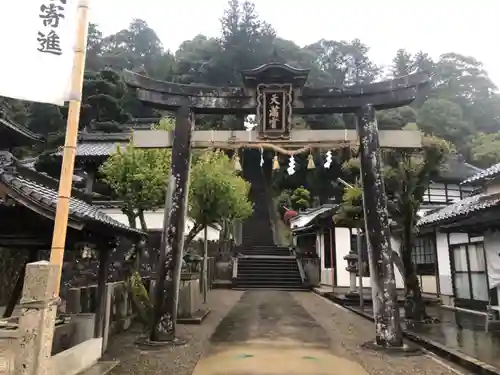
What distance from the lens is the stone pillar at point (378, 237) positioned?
8797mm

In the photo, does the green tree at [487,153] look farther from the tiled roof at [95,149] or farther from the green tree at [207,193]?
the tiled roof at [95,149]

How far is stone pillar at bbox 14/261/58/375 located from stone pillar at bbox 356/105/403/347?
6.97 metres

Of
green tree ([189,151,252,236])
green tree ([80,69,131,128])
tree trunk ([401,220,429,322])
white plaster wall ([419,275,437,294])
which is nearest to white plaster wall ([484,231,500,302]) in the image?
tree trunk ([401,220,429,322])

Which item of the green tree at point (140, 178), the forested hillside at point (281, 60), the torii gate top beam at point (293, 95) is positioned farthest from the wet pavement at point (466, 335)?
the forested hillside at point (281, 60)

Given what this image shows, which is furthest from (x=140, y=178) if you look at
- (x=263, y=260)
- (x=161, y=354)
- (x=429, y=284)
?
(x=263, y=260)

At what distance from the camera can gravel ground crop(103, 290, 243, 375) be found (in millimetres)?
7371

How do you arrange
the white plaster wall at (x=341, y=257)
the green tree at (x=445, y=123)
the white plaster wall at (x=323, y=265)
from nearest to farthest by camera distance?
the white plaster wall at (x=341, y=257)
the white plaster wall at (x=323, y=265)
the green tree at (x=445, y=123)

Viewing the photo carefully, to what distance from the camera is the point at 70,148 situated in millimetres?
4750

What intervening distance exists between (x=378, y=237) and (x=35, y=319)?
23.7ft

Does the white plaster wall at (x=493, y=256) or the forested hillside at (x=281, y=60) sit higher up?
the forested hillside at (x=281, y=60)

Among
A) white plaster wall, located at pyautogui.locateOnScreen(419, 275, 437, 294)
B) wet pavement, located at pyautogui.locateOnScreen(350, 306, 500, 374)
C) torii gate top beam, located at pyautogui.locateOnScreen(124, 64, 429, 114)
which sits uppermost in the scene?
torii gate top beam, located at pyautogui.locateOnScreen(124, 64, 429, 114)

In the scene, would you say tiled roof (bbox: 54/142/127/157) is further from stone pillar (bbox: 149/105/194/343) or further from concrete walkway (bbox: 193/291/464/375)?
concrete walkway (bbox: 193/291/464/375)

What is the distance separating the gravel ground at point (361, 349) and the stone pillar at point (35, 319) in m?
5.58

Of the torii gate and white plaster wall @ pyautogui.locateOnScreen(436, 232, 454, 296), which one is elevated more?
the torii gate
